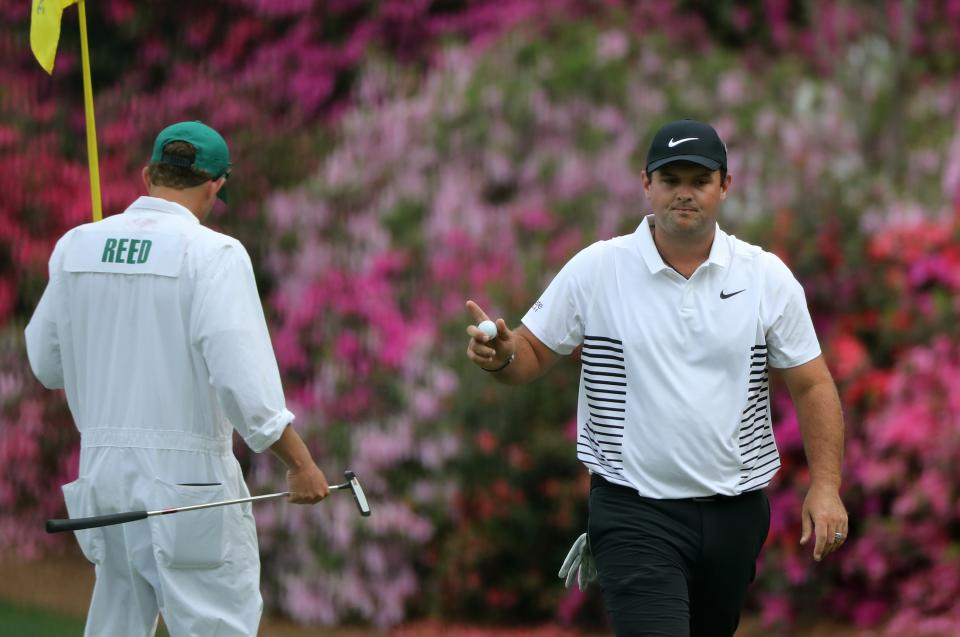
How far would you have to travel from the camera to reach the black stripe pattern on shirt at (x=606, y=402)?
4430 millimetres

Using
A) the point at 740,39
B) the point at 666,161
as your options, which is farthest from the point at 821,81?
the point at 666,161

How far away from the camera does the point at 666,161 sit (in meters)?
4.39

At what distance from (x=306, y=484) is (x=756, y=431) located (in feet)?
4.11

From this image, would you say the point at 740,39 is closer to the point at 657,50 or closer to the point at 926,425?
the point at 657,50

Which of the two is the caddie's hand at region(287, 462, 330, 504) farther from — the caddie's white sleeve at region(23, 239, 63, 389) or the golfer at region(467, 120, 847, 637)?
the caddie's white sleeve at region(23, 239, 63, 389)

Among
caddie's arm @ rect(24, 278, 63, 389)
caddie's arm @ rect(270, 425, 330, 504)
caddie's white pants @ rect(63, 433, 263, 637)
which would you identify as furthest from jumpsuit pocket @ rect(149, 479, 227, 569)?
caddie's arm @ rect(24, 278, 63, 389)

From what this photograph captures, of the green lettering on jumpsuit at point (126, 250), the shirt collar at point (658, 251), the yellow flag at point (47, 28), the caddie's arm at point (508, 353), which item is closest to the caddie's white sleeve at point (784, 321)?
the shirt collar at point (658, 251)

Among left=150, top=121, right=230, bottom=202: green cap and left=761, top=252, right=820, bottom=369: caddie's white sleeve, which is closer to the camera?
left=761, top=252, right=820, bottom=369: caddie's white sleeve

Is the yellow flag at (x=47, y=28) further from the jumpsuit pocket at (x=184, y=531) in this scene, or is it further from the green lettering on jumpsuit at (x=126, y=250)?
the jumpsuit pocket at (x=184, y=531)

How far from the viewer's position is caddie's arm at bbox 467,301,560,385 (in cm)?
438

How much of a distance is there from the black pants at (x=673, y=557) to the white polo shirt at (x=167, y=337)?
95 cm

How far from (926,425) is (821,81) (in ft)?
14.5

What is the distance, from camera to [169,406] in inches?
177

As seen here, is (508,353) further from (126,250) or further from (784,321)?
(126,250)
